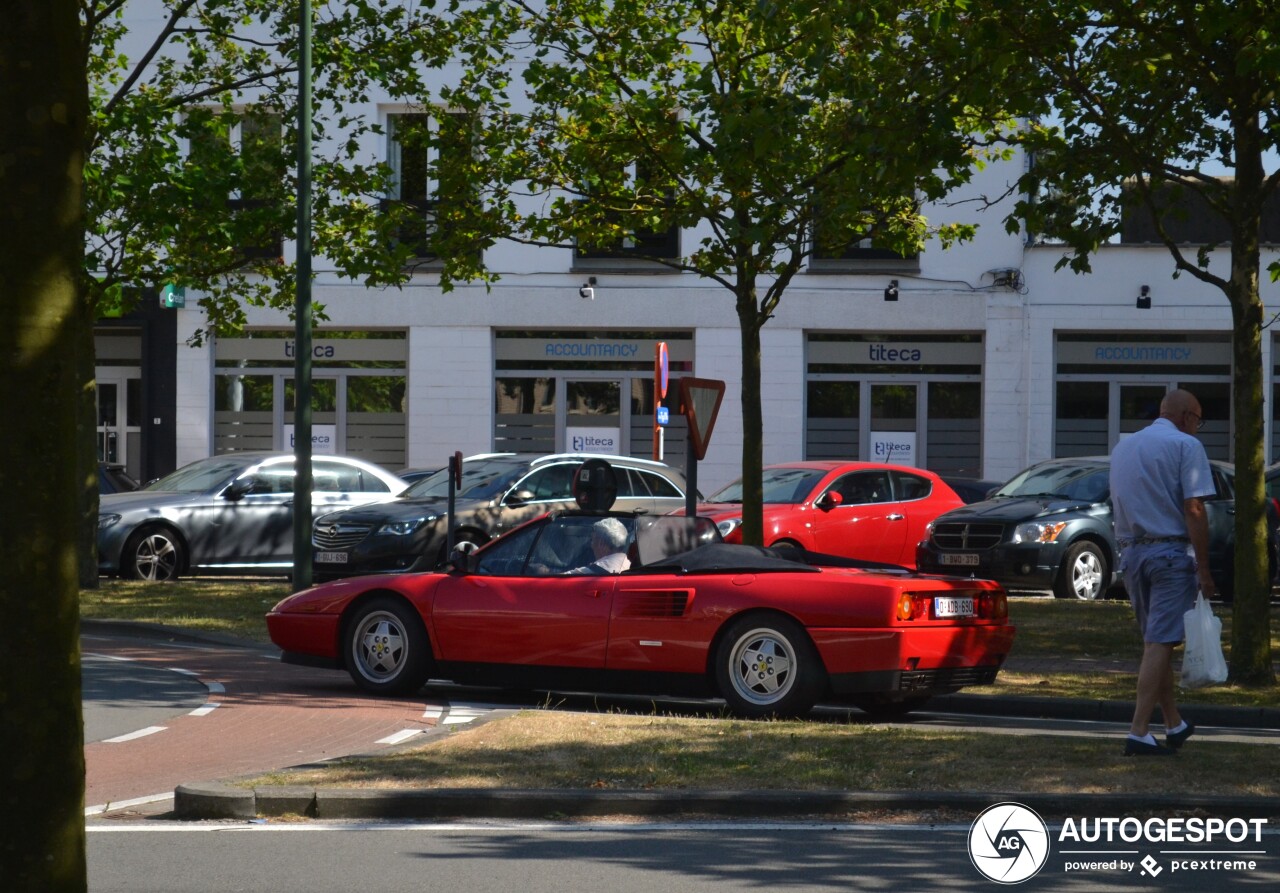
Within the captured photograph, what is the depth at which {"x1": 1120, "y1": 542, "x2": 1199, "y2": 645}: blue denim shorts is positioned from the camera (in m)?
8.41

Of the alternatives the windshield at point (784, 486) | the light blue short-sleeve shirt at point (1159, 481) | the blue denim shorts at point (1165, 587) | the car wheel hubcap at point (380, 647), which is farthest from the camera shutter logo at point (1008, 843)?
the windshield at point (784, 486)

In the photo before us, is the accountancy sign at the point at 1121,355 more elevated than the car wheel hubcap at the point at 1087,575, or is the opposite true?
the accountancy sign at the point at 1121,355

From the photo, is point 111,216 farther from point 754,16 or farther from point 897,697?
point 897,697

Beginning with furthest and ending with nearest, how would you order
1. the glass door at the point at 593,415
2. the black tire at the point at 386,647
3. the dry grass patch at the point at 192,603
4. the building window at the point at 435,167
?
the glass door at the point at 593,415, the building window at the point at 435,167, the dry grass patch at the point at 192,603, the black tire at the point at 386,647

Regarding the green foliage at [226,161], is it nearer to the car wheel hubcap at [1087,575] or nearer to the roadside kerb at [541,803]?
the car wheel hubcap at [1087,575]

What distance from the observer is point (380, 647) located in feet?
38.4

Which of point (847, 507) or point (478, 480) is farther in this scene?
point (478, 480)

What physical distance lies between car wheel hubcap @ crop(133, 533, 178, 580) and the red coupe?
648 cm

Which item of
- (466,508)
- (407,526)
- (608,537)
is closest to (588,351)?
(466,508)

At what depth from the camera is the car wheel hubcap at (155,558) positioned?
20922 mm

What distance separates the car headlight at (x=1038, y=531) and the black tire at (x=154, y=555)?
9891 mm

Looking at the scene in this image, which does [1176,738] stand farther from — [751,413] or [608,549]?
[751,413]

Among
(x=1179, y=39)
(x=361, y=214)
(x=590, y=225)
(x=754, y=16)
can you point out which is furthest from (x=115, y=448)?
(x=1179, y=39)

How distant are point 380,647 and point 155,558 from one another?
10.2 metres
